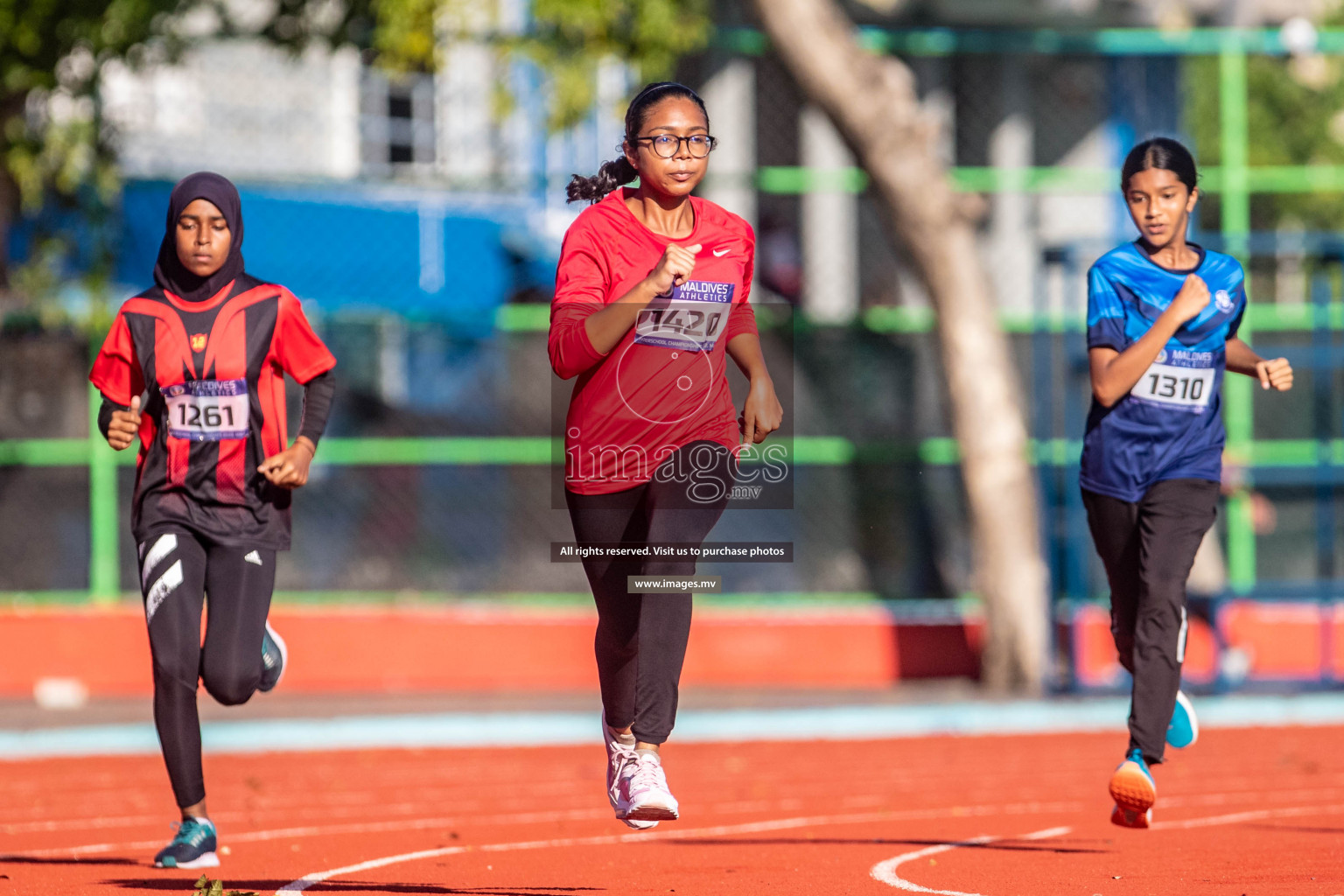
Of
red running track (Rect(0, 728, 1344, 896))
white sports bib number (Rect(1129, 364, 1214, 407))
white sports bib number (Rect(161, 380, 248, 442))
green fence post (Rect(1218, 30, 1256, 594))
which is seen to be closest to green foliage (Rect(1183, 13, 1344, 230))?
green fence post (Rect(1218, 30, 1256, 594))

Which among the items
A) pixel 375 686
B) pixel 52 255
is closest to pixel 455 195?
pixel 52 255

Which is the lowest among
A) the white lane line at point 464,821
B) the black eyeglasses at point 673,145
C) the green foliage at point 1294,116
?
the white lane line at point 464,821

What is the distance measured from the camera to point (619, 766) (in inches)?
219

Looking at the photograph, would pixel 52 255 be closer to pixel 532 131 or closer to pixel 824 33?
pixel 532 131

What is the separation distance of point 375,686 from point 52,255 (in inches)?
158

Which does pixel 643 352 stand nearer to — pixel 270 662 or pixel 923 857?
pixel 270 662

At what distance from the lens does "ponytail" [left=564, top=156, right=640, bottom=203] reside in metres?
5.75

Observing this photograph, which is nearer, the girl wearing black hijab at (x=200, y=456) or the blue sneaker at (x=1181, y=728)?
the girl wearing black hijab at (x=200, y=456)

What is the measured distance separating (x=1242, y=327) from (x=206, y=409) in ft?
33.0

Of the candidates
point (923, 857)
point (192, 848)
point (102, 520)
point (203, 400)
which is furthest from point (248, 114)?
point (923, 857)

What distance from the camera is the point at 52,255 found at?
1466cm

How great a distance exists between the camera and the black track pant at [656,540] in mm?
5520

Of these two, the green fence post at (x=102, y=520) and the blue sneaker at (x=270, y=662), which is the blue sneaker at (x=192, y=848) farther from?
the green fence post at (x=102, y=520)

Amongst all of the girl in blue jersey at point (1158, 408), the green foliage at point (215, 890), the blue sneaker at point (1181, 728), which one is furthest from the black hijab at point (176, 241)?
the blue sneaker at point (1181, 728)
